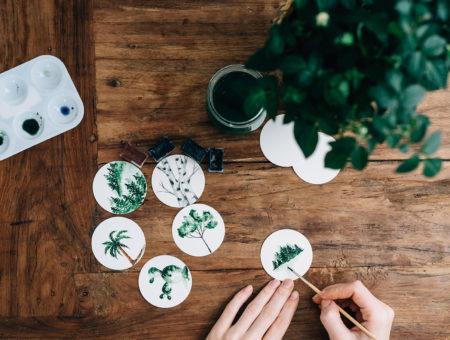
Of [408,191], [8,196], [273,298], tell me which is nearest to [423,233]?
[408,191]

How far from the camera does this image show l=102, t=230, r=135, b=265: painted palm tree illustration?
98 cm

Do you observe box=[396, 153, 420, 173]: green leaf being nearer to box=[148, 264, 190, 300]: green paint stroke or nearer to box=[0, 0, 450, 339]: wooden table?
box=[0, 0, 450, 339]: wooden table

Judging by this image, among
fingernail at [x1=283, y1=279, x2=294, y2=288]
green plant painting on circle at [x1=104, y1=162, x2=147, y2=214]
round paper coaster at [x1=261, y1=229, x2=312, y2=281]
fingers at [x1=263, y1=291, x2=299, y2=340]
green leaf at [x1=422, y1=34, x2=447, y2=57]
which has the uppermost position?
green leaf at [x1=422, y1=34, x2=447, y2=57]

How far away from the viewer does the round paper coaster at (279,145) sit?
0.99m

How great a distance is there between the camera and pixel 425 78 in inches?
22.4

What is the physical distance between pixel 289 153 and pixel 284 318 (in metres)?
0.44

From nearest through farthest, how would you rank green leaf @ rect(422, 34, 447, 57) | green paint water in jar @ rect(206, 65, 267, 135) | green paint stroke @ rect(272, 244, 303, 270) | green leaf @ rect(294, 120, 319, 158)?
green leaf @ rect(422, 34, 447, 57)
green leaf @ rect(294, 120, 319, 158)
green paint water in jar @ rect(206, 65, 267, 135)
green paint stroke @ rect(272, 244, 303, 270)

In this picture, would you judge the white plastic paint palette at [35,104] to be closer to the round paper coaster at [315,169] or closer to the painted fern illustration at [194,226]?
the painted fern illustration at [194,226]

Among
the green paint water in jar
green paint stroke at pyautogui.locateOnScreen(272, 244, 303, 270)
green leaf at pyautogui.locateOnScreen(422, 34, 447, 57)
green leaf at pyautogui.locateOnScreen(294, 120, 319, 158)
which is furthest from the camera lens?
green paint stroke at pyautogui.locateOnScreen(272, 244, 303, 270)

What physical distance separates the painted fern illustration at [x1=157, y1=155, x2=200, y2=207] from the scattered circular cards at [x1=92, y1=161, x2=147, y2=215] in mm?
63

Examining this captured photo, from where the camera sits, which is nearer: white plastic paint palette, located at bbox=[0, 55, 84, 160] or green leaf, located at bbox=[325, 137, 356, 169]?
green leaf, located at bbox=[325, 137, 356, 169]

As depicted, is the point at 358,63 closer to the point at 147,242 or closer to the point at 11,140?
the point at 147,242

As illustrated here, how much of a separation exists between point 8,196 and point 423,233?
1.13m

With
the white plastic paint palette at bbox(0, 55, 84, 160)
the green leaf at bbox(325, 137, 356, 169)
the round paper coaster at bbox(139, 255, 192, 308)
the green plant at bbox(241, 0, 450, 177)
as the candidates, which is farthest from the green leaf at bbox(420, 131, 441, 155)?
the white plastic paint palette at bbox(0, 55, 84, 160)
